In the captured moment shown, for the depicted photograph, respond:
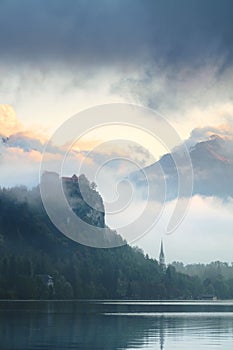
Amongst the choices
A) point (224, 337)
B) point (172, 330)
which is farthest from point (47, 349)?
point (172, 330)

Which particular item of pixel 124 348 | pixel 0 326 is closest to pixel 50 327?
pixel 0 326

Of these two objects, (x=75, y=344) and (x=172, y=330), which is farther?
(x=172, y=330)

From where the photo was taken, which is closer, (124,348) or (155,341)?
(124,348)

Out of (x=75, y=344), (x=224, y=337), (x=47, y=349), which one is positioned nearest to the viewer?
(x=47, y=349)

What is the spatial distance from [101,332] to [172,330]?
30.6 ft

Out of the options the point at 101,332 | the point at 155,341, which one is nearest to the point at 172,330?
the point at 101,332

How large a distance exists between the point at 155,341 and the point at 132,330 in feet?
44.8

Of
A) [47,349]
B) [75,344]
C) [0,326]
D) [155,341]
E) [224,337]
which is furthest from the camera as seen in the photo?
[0,326]

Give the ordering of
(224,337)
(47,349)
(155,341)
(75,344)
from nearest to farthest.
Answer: (47,349) → (75,344) → (155,341) → (224,337)

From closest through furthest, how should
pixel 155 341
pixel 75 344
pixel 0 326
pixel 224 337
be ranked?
1. pixel 75 344
2. pixel 155 341
3. pixel 224 337
4. pixel 0 326

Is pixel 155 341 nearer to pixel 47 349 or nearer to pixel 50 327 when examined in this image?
pixel 47 349

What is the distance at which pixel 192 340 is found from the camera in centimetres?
5891

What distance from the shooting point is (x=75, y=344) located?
2092 inches

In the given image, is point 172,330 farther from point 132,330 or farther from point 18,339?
point 18,339
